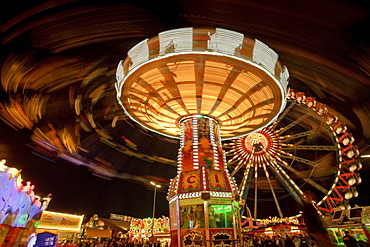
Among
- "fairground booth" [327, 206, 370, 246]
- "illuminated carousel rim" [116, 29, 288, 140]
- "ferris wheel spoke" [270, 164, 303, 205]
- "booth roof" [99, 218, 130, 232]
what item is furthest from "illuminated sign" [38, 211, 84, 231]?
"fairground booth" [327, 206, 370, 246]

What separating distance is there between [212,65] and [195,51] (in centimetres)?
145

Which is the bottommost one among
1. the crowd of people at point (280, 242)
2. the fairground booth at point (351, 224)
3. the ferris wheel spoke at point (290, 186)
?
the crowd of people at point (280, 242)

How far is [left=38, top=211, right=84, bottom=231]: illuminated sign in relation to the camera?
2531 cm

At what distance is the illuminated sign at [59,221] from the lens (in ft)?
83.0

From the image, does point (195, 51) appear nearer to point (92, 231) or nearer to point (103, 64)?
point (103, 64)

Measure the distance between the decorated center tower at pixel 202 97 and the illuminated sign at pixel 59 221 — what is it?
61.3ft

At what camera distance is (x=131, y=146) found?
109 ft

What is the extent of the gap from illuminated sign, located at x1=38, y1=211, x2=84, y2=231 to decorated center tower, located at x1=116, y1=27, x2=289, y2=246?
1867 cm

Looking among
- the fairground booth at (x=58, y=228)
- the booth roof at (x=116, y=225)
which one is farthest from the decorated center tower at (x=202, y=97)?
the booth roof at (x=116, y=225)

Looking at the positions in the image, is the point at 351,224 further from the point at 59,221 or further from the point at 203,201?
the point at 59,221

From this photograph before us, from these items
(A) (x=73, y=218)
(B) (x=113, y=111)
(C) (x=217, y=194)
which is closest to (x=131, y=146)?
(B) (x=113, y=111)

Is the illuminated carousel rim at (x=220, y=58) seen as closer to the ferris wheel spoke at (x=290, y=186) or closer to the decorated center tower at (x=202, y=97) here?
the decorated center tower at (x=202, y=97)

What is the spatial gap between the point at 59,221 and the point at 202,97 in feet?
79.7

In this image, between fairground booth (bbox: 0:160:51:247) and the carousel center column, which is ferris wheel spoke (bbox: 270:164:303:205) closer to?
the carousel center column
